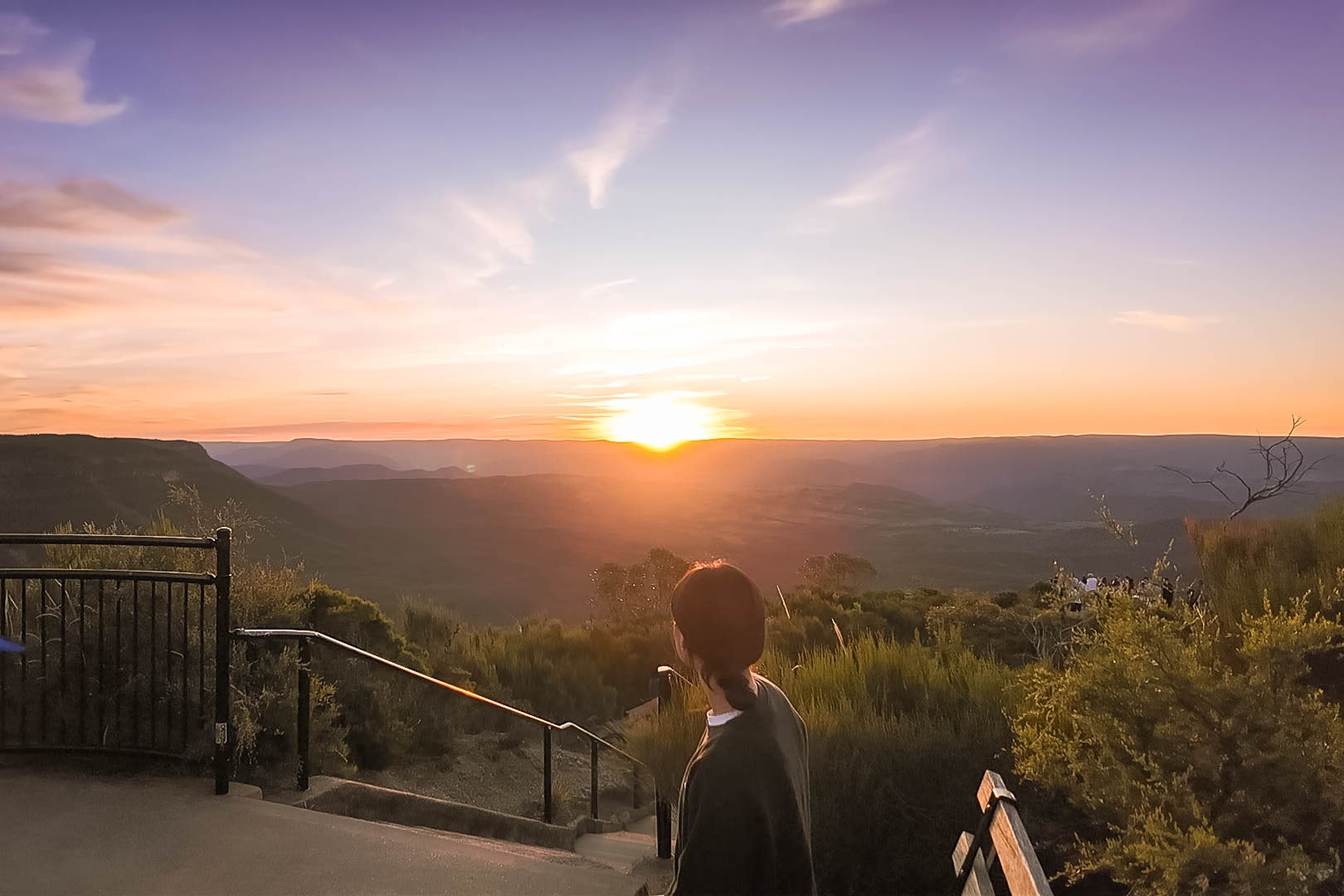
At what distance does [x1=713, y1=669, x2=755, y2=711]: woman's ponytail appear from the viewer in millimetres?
2631

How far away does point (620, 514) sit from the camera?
133500 mm

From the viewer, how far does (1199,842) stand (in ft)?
12.3

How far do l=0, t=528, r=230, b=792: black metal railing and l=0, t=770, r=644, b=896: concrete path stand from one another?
340 mm

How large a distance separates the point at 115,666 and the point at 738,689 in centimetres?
597

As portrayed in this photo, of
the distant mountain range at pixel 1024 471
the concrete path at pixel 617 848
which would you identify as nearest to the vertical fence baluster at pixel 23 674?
the concrete path at pixel 617 848

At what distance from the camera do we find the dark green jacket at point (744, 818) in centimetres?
256

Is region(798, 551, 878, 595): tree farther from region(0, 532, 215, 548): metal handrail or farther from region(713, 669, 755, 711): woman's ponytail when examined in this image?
region(713, 669, 755, 711): woman's ponytail

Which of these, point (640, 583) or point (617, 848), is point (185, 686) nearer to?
point (617, 848)

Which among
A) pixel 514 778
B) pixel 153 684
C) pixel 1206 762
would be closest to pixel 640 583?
pixel 514 778

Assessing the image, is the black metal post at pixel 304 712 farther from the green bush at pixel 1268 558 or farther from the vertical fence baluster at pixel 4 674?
the green bush at pixel 1268 558

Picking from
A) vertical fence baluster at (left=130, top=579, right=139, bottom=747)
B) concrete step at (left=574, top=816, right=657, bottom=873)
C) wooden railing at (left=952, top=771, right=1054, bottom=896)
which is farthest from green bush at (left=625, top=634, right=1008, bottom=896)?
vertical fence baluster at (left=130, top=579, right=139, bottom=747)

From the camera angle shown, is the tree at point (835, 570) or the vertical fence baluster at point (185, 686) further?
the tree at point (835, 570)

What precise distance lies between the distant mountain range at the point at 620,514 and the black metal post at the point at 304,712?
42.1 metres

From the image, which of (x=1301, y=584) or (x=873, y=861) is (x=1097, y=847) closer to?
(x=873, y=861)
